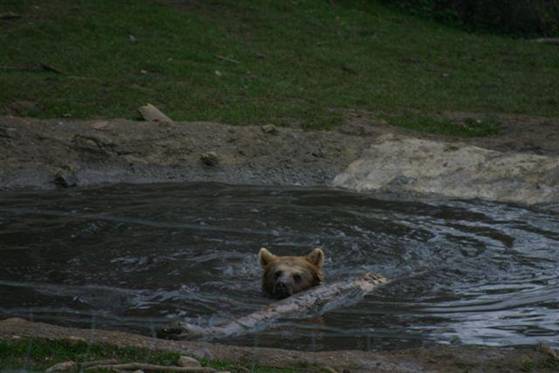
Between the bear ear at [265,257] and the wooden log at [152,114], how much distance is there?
6477 mm

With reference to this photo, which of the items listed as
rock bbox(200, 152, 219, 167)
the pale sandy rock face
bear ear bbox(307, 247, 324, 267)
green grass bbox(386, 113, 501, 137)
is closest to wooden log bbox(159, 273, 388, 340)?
bear ear bbox(307, 247, 324, 267)

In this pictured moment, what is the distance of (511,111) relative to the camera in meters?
19.1

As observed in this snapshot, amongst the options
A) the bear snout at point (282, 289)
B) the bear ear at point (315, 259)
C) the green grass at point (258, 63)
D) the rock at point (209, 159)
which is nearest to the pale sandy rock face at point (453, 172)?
the rock at point (209, 159)

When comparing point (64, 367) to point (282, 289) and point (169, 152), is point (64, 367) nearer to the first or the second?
point (282, 289)

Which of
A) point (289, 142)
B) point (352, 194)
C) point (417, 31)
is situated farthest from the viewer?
point (417, 31)

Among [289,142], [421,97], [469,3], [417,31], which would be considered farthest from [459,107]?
[469,3]

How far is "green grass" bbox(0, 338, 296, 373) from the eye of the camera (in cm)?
637

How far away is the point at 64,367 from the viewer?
243 inches

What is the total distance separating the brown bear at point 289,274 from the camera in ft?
31.2

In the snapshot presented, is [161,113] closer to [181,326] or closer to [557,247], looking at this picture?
[557,247]

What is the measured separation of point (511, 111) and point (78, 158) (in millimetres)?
8086

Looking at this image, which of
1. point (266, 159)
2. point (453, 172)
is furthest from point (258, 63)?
point (453, 172)

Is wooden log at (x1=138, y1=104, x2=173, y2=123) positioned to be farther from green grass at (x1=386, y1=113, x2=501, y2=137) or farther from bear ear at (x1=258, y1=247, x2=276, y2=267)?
bear ear at (x1=258, y1=247, x2=276, y2=267)

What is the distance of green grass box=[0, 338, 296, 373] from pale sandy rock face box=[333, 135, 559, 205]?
8043 mm
